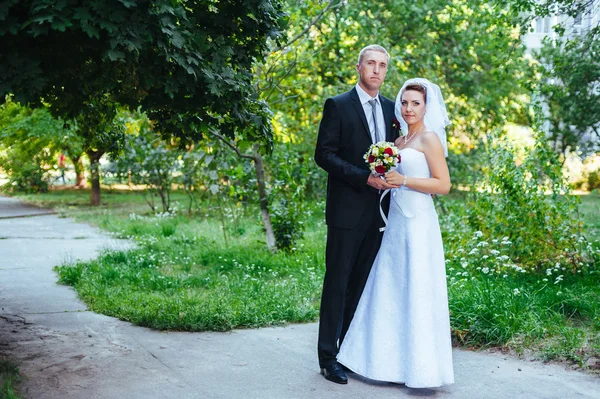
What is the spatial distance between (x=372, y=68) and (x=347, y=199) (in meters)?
0.98

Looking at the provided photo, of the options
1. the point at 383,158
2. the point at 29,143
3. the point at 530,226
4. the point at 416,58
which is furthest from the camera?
the point at 29,143

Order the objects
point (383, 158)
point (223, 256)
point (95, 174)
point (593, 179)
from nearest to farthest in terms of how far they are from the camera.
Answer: point (383, 158) → point (223, 256) → point (95, 174) → point (593, 179)

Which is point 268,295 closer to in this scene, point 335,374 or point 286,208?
point 335,374

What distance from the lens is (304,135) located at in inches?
650

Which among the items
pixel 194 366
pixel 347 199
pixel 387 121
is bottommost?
pixel 194 366

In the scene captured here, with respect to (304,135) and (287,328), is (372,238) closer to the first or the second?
(287,328)

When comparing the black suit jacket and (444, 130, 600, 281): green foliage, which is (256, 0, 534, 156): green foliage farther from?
the black suit jacket

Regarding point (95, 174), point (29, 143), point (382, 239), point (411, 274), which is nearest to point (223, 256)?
point (382, 239)

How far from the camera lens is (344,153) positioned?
5.15 metres

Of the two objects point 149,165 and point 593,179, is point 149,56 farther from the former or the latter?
point 593,179

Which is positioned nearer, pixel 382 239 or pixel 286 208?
pixel 382 239

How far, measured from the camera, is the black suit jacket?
198 inches

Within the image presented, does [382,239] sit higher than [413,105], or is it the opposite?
[413,105]

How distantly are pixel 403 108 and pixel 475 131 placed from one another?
55.2 feet
